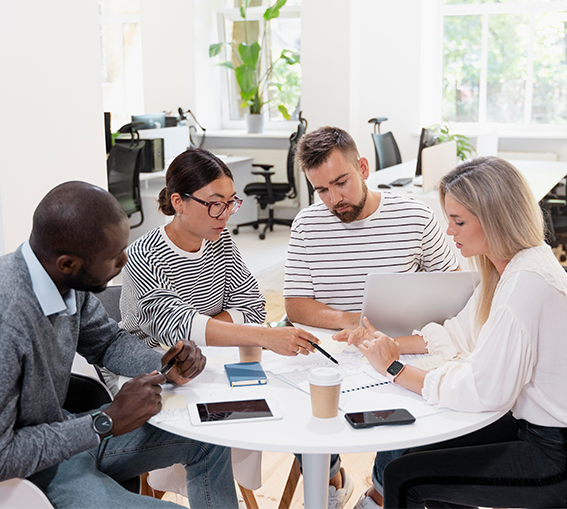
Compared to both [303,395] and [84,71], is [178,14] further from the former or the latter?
[303,395]

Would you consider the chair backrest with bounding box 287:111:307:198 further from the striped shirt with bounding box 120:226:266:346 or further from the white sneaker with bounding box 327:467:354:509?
the white sneaker with bounding box 327:467:354:509

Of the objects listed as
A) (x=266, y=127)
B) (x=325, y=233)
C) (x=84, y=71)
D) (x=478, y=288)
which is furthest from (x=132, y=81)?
(x=478, y=288)

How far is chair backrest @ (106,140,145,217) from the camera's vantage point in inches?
197

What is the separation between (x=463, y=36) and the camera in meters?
7.24

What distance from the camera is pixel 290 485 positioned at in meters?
2.03

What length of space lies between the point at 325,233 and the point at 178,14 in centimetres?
592

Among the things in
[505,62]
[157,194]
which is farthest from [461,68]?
[157,194]

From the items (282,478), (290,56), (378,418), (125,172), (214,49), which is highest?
→ (214,49)

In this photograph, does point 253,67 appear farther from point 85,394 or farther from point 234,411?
point 234,411

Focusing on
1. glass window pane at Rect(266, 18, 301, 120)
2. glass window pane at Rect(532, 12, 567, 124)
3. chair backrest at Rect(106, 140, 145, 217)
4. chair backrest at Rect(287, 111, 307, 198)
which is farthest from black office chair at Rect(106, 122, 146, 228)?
glass window pane at Rect(532, 12, 567, 124)

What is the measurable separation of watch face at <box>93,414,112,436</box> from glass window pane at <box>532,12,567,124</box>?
677 cm

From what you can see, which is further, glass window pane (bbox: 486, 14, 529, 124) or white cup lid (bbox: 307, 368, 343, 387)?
glass window pane (bbox: 486, 14, 529, 124)

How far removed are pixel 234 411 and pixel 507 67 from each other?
6698 millimetres

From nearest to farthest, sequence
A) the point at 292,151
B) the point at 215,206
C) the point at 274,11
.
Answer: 1. the point at 215,206
2. the point at 292,151
3. the point at 274,11
